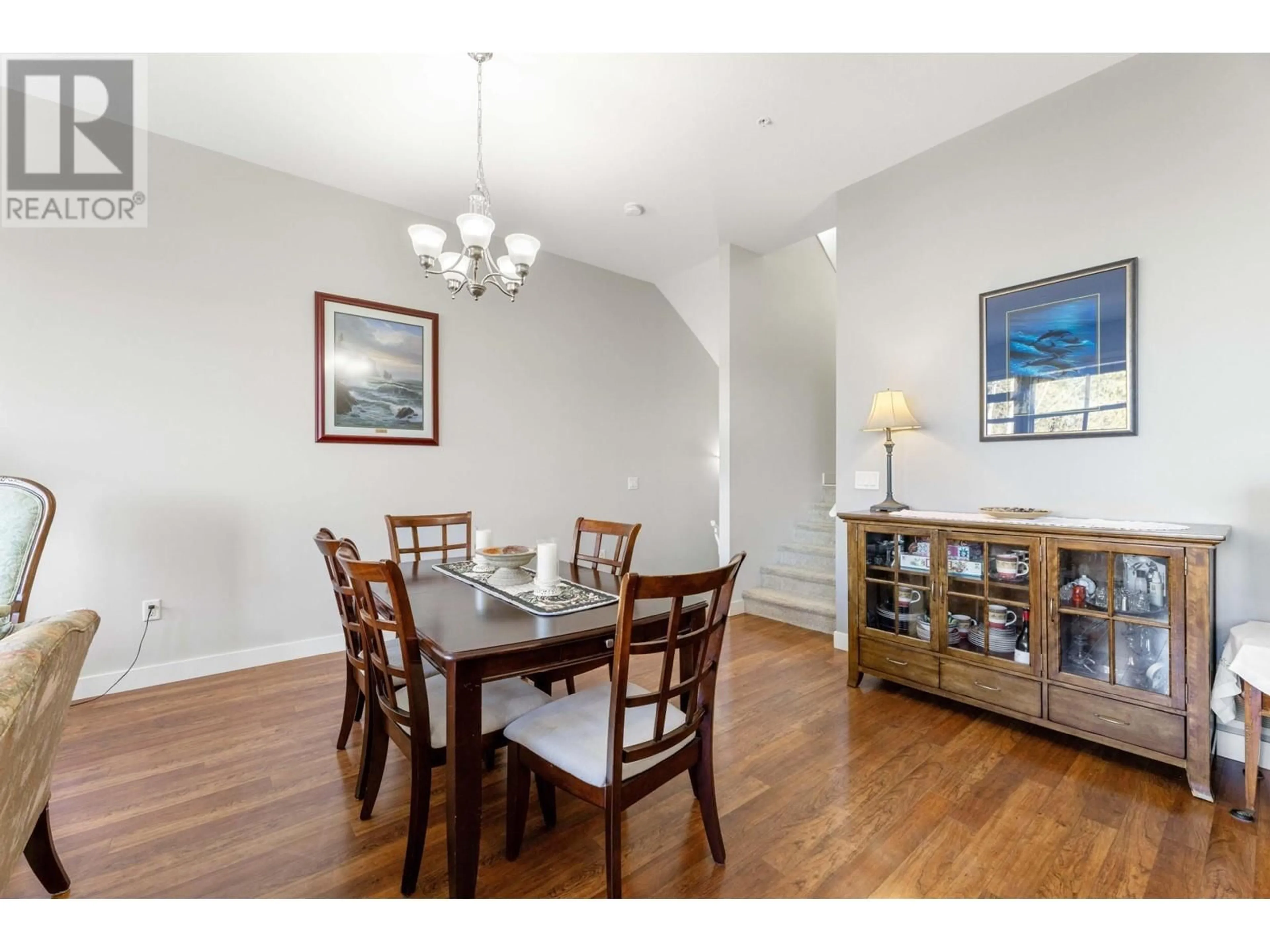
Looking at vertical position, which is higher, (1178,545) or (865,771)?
(1178,545)

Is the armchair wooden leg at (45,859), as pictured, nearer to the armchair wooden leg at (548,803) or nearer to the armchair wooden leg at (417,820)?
the armchair wooden leg at (417,820)

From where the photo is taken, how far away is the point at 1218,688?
1788 mm

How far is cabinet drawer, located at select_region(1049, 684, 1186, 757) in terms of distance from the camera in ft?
6.06

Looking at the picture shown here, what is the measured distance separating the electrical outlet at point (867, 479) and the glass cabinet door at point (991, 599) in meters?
0.81

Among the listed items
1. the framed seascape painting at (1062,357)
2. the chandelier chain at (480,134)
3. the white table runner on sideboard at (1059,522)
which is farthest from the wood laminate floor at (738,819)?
the chandelier chain at (480,134)

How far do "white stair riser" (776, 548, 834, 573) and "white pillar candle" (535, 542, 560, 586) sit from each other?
9.22 ft

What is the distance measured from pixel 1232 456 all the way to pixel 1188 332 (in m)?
0.52

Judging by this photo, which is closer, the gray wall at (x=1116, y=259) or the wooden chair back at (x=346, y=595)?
the wooden chair back at (x=346, y=595)

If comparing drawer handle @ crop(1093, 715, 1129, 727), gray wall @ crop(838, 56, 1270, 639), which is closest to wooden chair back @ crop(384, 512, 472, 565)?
gray wall @ crop(838, 56, 1270, 639)

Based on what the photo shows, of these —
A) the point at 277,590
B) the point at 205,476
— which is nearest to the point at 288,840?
the point at 277,590

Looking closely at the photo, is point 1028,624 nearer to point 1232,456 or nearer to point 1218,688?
point 1218,688

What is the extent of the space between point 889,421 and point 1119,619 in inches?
51.3

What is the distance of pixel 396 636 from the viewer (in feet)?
4.56

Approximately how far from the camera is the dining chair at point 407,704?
128 centimetres
